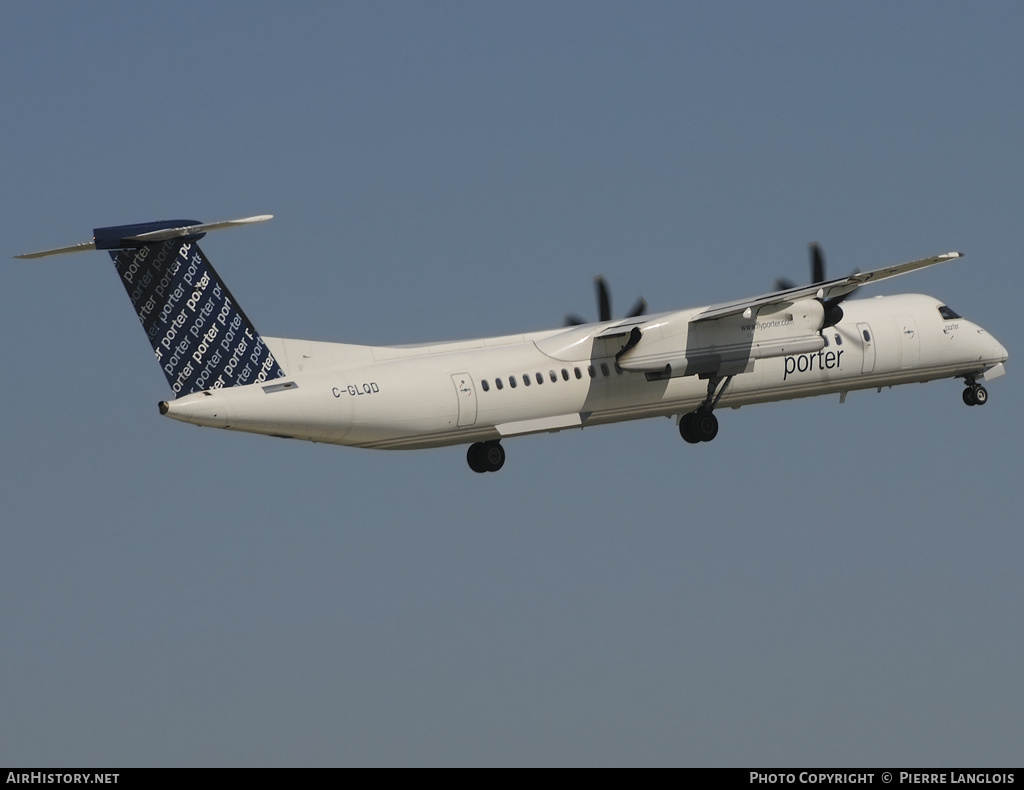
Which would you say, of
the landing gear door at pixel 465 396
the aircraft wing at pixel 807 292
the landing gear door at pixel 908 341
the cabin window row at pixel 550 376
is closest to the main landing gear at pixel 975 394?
the landing gear door at pixel 908 341

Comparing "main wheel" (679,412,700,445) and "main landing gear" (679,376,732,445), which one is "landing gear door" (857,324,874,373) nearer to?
"main landing gear" (679,376,732,445)

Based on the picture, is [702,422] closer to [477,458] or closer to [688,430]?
[688,430]

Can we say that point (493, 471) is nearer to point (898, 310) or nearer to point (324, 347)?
point (324, 347)

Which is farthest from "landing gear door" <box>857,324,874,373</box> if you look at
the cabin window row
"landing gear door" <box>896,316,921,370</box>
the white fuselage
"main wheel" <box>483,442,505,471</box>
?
"main wheel" <box>483,442,505,471</box>

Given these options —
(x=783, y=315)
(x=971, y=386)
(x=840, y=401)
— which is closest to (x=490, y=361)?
(x=783, y=315)

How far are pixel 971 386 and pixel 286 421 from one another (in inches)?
786

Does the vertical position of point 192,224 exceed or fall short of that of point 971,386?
it exceeds it

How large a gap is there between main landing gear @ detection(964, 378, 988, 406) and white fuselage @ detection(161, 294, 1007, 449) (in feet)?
1.47

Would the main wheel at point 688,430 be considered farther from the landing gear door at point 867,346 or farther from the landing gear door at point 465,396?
the landing gear door at point 465,396

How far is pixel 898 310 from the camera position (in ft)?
130

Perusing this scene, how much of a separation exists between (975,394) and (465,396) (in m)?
15.8

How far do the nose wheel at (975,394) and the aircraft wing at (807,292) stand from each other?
7.37m

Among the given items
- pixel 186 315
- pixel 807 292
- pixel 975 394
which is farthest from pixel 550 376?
pixel 975 394

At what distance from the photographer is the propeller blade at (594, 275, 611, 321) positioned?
37609 millimetres
